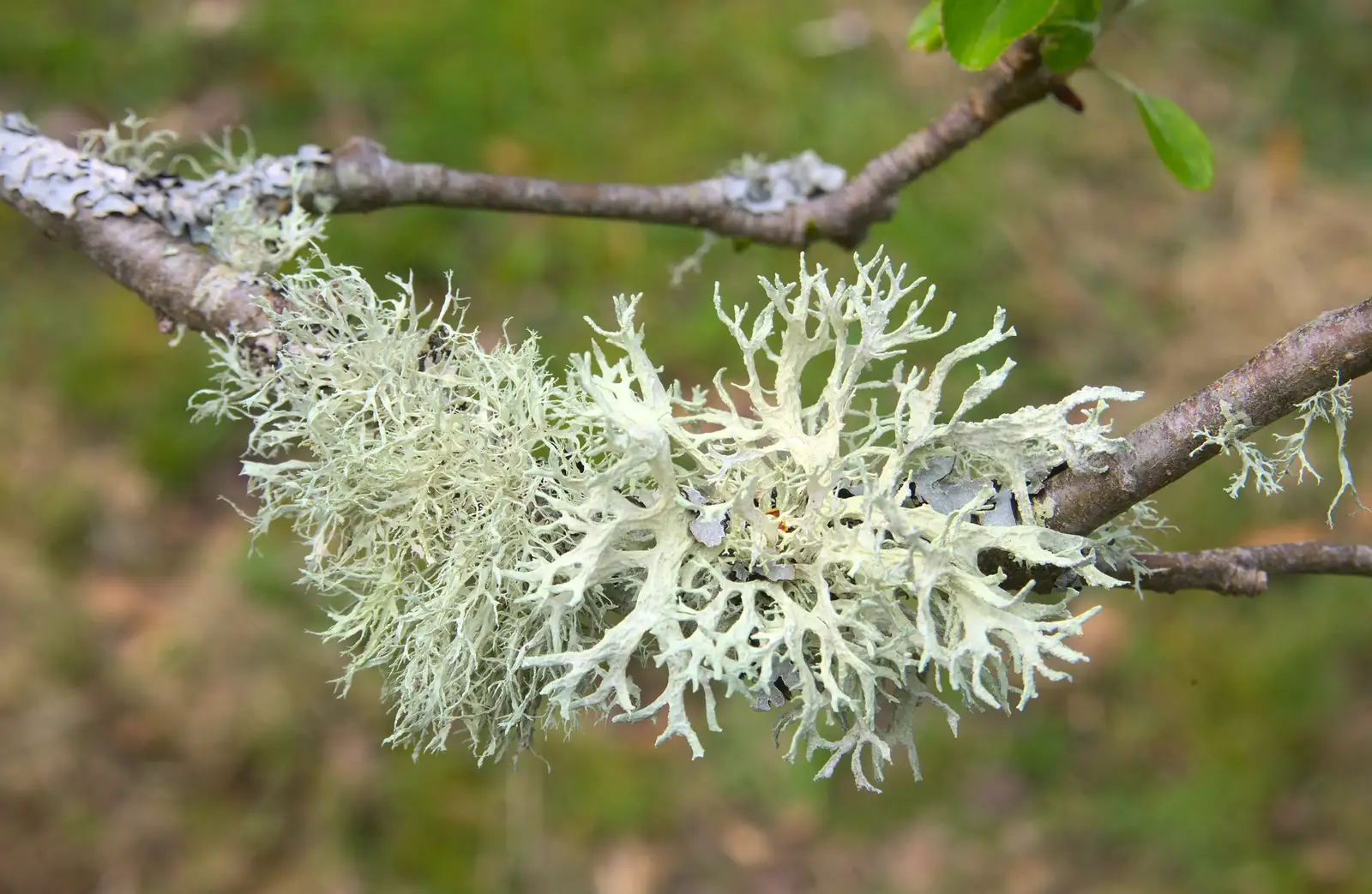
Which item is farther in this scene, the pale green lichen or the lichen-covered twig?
the lichen-covered twig

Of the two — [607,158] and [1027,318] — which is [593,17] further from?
[1027,318]

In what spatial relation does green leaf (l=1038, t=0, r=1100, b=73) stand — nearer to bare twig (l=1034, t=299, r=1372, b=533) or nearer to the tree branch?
bare twig (l=1034, t=299, r=1372, b=533)

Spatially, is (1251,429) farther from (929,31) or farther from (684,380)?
(684,380)

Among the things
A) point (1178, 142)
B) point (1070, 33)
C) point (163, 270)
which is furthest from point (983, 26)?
point (163, 270)

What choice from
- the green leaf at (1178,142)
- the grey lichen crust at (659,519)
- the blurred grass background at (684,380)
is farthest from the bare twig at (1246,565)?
the blurred grass background at (684,380)

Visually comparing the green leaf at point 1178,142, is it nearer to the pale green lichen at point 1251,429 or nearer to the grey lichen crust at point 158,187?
the pale green lichen at point 1251,429

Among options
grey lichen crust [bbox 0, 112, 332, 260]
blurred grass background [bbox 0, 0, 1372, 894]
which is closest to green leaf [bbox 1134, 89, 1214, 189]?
grey lichen crust [bbox 0, 112, 332, 260]
